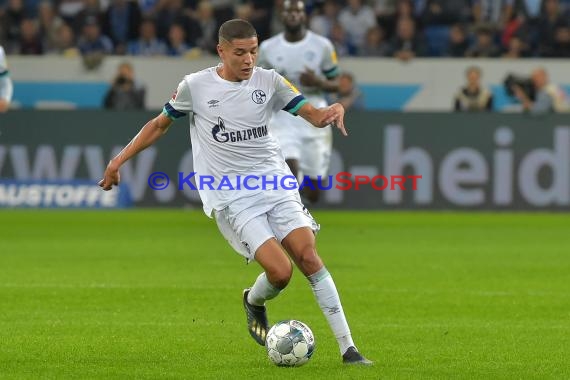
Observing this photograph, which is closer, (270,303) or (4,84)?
(270,303)

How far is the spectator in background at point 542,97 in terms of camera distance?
21594 millimetres

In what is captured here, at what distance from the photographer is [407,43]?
23.7 meters

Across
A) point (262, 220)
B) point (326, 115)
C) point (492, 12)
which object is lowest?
point (492, 12)

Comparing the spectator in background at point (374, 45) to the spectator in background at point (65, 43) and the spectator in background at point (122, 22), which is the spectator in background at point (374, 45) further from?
the spectator in background at point (65, 43)

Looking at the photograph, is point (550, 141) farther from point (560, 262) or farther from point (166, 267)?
point (166, 267)

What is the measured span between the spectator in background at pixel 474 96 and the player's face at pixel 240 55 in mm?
14081

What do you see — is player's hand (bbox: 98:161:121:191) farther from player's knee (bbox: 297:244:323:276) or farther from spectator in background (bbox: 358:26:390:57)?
spectator in background (bbox: 358:26:390:57)

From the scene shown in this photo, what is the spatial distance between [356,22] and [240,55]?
52.8 feet

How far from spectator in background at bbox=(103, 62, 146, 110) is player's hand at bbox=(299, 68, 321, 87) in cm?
797

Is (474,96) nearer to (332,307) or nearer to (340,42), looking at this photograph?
(340,42)

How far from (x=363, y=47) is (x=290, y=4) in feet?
29.8

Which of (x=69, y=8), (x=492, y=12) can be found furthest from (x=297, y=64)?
(x=69, y=8)

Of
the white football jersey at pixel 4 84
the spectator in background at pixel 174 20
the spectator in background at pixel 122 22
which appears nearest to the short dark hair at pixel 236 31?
the white football jersey at pixel 4 84

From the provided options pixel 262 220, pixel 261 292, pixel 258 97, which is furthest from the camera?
pixel 261 292
